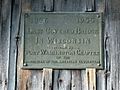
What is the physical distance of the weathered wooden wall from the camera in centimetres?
391

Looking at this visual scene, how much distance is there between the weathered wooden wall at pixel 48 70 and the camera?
391cm

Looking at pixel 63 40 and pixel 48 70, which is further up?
pixel 63 40

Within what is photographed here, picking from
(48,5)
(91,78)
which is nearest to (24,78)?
(91,78)

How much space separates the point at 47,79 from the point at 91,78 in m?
0.37

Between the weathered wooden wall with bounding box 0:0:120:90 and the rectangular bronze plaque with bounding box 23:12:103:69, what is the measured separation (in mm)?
56

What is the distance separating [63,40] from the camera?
396cm

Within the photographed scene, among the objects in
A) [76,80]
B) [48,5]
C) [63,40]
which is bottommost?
[76,80]

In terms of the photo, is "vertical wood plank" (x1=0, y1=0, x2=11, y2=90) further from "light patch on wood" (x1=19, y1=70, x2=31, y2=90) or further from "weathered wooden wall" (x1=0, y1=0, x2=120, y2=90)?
"light patch on wood" (x1=19, y1=70, x2=31, y2=90)

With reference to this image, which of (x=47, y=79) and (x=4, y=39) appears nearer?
(x=47, y=79)

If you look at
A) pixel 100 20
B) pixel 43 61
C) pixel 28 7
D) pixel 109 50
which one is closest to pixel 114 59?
pixel 109 50

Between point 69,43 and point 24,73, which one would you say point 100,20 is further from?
point 24,73

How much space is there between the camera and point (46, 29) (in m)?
3.98

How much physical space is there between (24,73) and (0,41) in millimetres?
351

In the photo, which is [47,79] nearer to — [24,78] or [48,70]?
[48,70]
